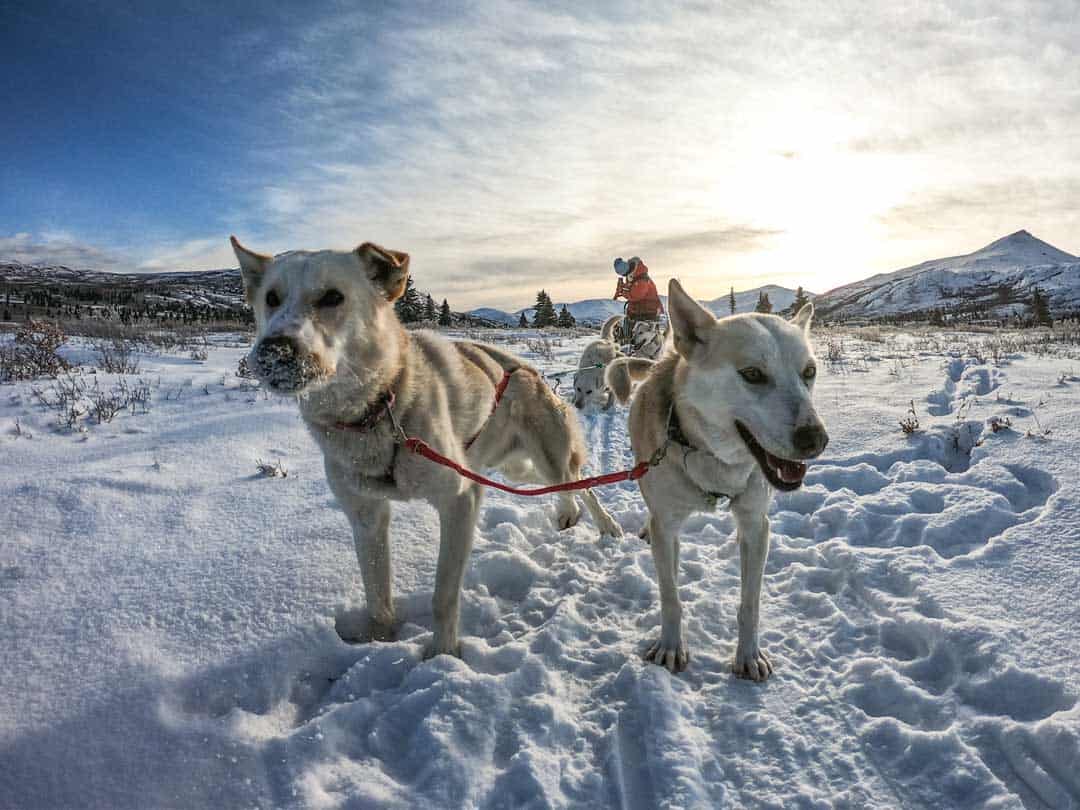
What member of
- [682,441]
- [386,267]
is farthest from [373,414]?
[682,441]

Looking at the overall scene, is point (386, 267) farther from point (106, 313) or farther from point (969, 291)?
point (969, 291)

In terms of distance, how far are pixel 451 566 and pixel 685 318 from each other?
1.79 meters

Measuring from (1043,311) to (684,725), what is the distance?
4726cm

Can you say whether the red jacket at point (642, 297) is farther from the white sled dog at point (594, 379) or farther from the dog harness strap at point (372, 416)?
the dog harness strap at point (372, 416)

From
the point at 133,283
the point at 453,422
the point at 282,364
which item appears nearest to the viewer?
the point at 282,364

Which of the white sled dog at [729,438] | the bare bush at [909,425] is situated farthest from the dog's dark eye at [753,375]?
the bare bush at [909,425]

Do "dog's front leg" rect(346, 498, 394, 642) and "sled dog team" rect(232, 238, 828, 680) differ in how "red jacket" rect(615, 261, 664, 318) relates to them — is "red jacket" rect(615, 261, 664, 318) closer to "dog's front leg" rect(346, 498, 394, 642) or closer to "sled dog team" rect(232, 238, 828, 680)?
"sled dog team" rect(232, 238, 828, 680)

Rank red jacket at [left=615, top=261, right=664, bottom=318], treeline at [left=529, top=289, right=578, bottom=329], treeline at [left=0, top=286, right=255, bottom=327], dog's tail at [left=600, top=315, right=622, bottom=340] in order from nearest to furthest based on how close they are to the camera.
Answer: dog's tail at [left=600, top=315, right=622, bottom=340] → red jacket at [left=615, top=261, right=664, bottom=318] → treeline at [left=0, top=286, right=255, bottom=327] → treeline at [left=529, top=289, right=578, bottom=329]

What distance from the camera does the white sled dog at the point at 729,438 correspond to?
7.92ft

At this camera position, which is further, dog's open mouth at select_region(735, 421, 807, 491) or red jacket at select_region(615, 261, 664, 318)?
red jacket at select_region(615, 261, 664, 318)

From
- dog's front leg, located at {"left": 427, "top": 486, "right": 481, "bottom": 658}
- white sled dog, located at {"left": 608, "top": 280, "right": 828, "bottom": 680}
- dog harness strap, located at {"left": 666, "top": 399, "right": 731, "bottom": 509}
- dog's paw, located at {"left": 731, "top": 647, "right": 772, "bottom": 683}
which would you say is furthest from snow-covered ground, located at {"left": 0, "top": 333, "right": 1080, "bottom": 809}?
dog harness strap, located at {"left": 666, "top": 399, "right": 731, "bottom": 509}

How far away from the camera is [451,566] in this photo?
2.73 m

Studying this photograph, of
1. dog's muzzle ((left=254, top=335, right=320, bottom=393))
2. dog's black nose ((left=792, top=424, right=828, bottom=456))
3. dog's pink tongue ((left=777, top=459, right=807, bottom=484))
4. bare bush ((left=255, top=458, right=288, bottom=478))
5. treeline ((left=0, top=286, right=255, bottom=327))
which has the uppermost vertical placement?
treeline ((left=0, top=286, right=255, bottom=327))

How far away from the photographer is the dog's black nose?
2192mm
